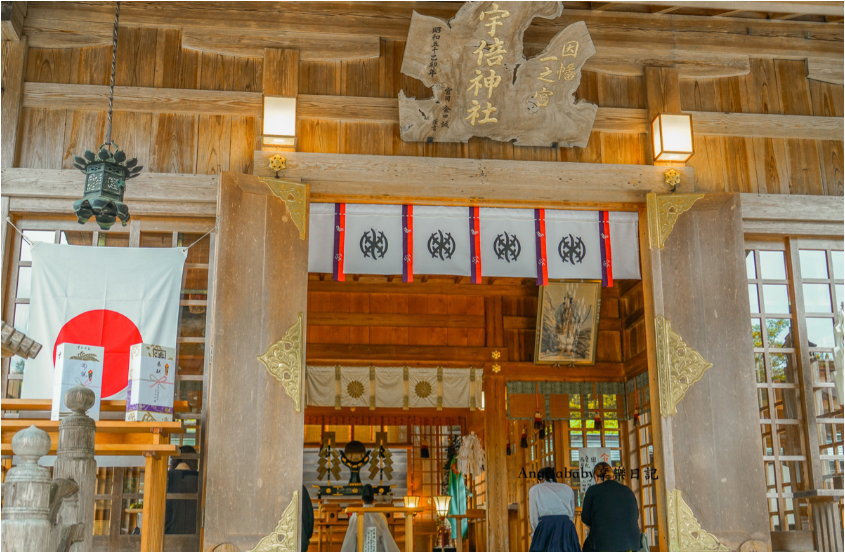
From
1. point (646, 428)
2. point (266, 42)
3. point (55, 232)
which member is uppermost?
point (266, 42)

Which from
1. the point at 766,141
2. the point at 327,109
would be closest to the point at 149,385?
the point at 327,109

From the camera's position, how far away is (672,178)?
5.93 meters

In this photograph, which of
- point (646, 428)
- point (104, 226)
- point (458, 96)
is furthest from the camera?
point (646, 428)

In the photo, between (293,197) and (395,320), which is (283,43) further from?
(395,320)

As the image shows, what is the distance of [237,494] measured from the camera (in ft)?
16.6

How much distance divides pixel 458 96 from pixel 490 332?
495cm

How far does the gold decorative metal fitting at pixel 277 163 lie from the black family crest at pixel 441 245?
1.29 metres

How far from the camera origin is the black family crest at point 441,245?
6191 mm

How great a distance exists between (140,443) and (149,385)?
0.34 meters

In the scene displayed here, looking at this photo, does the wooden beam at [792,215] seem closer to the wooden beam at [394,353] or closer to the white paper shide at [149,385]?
the white paper shide at [149,385]

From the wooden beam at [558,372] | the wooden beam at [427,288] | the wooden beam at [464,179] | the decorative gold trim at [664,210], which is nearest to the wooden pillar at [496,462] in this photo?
the wooden beam at [558,372]

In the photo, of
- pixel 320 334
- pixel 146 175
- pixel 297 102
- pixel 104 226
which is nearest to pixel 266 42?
pixel 297 102

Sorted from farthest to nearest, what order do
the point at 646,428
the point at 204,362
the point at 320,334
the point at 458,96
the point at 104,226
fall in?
the point at 320,334
the point at 646,428
the point at 458,96
the point at 204,362
the point at 104,226

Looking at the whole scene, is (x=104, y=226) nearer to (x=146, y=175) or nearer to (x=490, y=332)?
(x=146, y=175)
